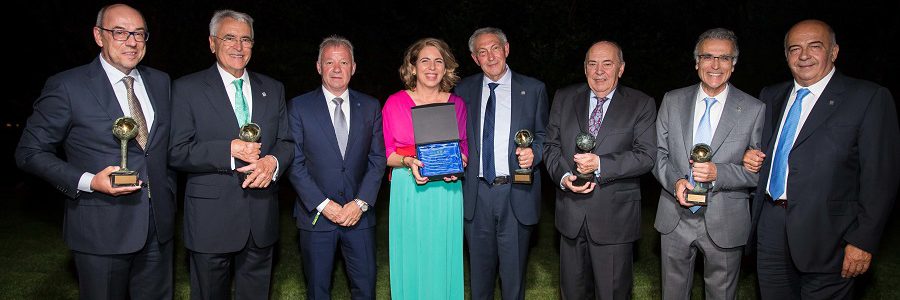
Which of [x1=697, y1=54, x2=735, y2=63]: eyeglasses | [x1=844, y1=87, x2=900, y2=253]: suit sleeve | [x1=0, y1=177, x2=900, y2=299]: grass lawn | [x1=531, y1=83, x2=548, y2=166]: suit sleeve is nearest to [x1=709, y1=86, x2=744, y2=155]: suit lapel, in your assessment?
[x1=697, y1=54, x2=735, y2=63]: eyeglasses

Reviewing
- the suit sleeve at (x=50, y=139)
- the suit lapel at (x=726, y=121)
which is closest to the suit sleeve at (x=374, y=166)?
the suit sleeve at (x=50, y=139)

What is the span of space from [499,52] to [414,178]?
1071 mm

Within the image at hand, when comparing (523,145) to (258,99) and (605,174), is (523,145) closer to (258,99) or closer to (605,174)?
(605,174)

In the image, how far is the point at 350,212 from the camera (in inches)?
162

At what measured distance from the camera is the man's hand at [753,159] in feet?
12.4

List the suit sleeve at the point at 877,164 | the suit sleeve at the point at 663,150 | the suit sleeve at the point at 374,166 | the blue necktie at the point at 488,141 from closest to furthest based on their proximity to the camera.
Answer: the suit sleeve at the point at 877,164 < the suit sleeve at the point at 663,150 < the suit sleeve at the point at 374,166 < the blue necktie at the point at 488,141

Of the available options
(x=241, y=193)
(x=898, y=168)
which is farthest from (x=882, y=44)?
(x=241, y=193)

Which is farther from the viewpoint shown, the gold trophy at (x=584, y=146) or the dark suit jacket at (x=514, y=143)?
the dark suit jacket at (x=514, y=143)

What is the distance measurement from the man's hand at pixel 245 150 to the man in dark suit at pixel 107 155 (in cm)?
41

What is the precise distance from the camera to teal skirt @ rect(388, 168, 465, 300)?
4203mm

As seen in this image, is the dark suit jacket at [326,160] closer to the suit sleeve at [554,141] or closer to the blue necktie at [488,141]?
the blue necktie at [488,141]

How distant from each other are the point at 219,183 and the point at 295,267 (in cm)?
257

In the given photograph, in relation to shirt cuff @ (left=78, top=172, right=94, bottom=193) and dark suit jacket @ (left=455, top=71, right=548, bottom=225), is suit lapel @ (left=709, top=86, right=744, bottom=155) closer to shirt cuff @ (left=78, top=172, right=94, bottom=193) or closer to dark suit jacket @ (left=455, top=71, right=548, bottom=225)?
dark suit jacket @ (left=455, top=71, right=548, bottom=225)

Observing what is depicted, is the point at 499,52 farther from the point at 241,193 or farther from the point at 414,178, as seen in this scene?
the point at 241,193
